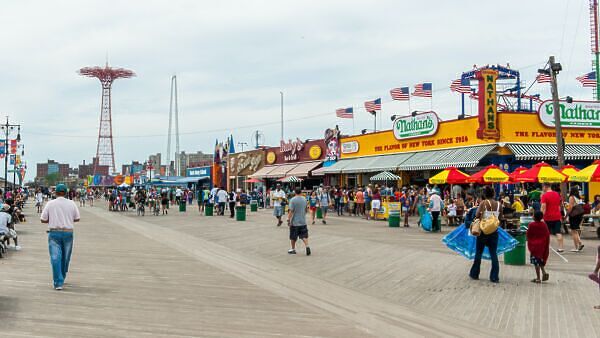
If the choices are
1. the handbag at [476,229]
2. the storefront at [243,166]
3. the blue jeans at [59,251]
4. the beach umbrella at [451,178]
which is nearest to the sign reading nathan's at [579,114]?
the beach umbrella at [451,178]

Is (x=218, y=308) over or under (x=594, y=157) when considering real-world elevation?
under

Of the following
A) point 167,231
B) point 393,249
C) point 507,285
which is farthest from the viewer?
point 167,231

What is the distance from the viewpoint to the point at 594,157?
2728cm

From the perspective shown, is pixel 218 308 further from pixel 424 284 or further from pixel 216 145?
pixel 216 145

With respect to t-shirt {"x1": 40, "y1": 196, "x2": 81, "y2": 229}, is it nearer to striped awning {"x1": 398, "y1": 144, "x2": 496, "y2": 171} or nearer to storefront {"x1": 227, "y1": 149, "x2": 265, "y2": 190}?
striped awning {"x1": 398, "y1": 144, "x2": 496, "y2": 171}

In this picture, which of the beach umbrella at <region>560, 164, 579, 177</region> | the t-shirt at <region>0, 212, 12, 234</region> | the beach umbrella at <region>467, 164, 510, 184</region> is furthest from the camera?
the beach umbrella at <region>467, 164, 510, 184</region>

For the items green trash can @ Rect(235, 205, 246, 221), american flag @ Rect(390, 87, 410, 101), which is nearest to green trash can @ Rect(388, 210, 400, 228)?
green trash can @ Rect(235, 205, 246, 221)

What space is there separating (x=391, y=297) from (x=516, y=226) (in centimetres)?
796

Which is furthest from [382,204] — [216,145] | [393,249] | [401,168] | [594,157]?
[216,145]

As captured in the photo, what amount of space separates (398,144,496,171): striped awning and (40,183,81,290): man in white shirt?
20710 mm

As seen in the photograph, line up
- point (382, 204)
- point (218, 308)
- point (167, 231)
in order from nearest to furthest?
point (218, 308), point (167, 231), point (382, 204)

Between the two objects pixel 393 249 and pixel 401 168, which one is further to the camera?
pixel 401 168

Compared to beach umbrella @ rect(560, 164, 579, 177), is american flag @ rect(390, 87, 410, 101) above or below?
above

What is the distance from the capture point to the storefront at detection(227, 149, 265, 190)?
5516cm
